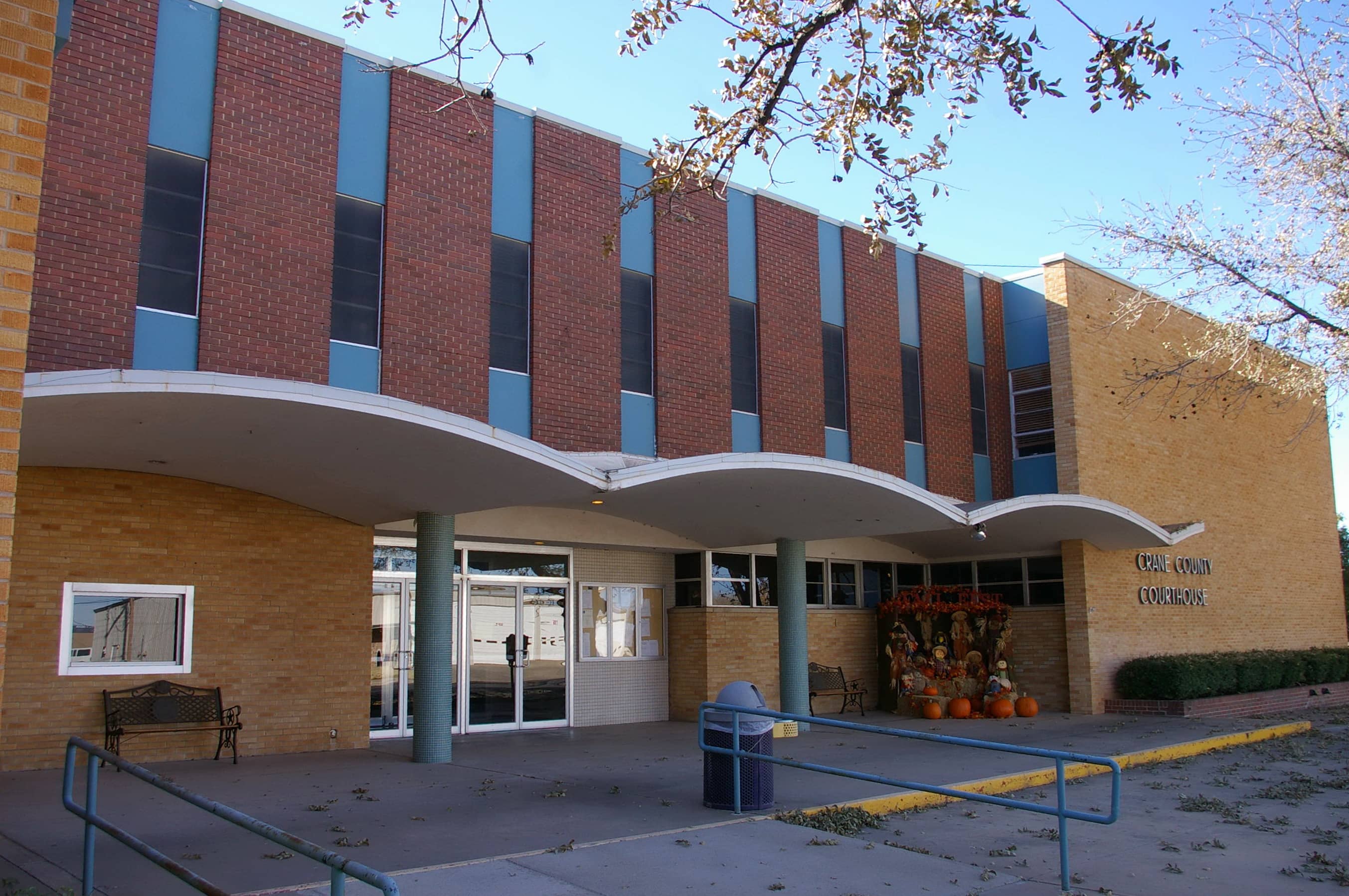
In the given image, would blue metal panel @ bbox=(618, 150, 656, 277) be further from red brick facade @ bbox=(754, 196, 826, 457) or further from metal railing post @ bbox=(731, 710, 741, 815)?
metal railing post @ bbox=(731, 710, 741, 815)

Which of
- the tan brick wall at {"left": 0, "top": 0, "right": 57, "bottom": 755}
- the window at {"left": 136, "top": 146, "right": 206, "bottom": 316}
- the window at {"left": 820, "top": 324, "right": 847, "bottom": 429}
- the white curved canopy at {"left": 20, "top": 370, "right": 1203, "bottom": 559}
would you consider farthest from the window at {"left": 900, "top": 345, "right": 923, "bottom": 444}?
the tan brick wall at {"left": 0, "top": 0, "right": 57, "bottom": 755}

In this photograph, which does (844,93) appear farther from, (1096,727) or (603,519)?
(1096,727)

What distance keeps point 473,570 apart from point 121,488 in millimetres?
5228

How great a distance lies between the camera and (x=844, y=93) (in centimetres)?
827

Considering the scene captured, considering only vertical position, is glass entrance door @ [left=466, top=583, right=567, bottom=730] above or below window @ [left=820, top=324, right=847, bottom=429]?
below

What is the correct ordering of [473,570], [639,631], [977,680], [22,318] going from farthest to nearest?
1. [977,680]
2. [639,631]
3. [473,570]
4. [22,318]

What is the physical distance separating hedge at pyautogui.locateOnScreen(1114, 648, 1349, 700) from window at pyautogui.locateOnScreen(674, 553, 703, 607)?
784cm

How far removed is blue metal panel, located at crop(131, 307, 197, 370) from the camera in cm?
1170

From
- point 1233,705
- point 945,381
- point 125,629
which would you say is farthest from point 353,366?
point 1233,705

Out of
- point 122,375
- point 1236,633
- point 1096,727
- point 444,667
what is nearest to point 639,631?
point 444,667

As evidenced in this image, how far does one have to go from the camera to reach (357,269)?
13539mm

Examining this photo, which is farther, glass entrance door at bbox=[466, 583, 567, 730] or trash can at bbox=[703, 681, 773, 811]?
glass entrance door at bbox=[466, 583, 567, 730]

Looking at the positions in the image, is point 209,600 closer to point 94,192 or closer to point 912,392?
point 94,192

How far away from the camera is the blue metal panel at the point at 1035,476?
816 inches
